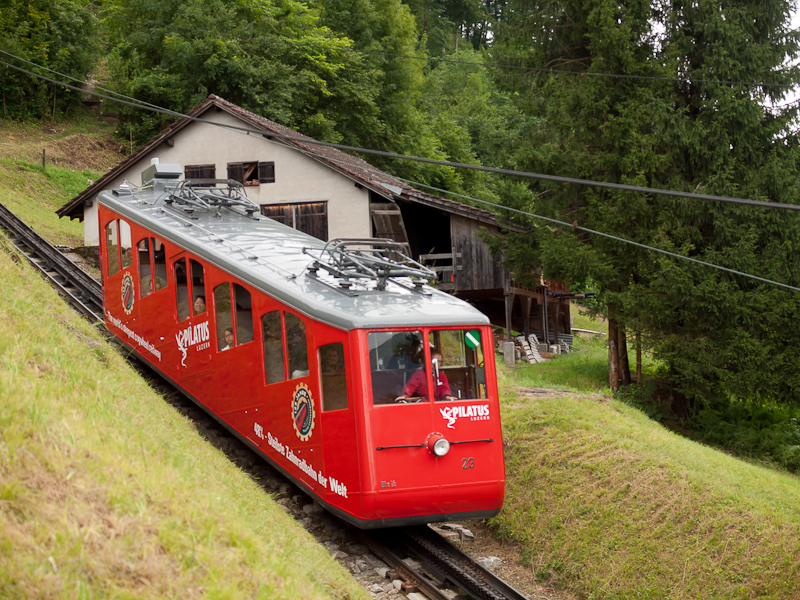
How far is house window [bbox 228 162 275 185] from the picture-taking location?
86.8 feet

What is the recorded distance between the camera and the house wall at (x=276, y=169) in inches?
1001

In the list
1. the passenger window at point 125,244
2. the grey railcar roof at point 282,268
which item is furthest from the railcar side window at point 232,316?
the passenger window at point 125,244

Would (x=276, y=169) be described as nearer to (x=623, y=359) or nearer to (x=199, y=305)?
(x=623, y=359)

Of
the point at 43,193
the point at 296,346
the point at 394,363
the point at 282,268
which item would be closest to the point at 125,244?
the point at 282,268

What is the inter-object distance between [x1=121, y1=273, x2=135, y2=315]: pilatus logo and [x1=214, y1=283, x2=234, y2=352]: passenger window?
3.22 m

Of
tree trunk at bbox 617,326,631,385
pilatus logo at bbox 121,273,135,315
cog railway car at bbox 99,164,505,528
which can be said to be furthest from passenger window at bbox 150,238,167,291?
tree trunk at bbox 617,326,631,385

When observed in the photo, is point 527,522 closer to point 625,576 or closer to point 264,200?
point 625,576

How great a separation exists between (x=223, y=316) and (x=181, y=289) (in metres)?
1.43

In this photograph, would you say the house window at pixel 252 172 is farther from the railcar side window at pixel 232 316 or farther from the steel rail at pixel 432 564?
the steel rail at pixel 432 564

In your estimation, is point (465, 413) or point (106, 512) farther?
point (465, 413)

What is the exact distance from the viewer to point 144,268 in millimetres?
13586

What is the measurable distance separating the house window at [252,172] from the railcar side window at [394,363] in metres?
18.3

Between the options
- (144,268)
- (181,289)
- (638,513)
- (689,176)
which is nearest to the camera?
(638,513)

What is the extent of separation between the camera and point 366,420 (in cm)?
872
